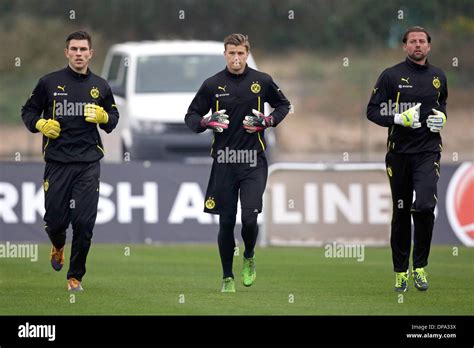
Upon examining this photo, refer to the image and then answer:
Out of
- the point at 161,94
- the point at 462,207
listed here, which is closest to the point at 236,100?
the point at 462,207

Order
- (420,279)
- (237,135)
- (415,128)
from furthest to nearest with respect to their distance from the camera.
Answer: (420,279), (415,128), (237,135)

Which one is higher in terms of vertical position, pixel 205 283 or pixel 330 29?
pixel 330 29

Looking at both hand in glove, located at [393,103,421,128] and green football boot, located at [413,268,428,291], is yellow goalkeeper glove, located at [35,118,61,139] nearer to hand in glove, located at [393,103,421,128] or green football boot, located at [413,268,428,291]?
hand in glove, located at [393,103,421,128]

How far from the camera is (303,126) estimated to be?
38406mm

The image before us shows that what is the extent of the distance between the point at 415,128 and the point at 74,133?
129 inches

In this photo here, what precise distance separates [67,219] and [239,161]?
5.95ft

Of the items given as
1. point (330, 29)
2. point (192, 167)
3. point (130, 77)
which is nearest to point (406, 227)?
point (192, 167)

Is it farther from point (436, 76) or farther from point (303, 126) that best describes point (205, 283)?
point (303, 126)

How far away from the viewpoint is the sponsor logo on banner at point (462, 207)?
20.4 m

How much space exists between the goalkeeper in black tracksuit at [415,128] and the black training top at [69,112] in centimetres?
268

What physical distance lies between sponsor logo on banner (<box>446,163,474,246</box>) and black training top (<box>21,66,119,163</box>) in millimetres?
8097

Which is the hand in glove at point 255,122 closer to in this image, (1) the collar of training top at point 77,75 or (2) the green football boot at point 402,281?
(1) the collar of training top at point 77,75

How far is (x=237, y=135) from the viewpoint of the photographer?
1334 cm

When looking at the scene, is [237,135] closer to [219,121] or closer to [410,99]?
[219,121]
